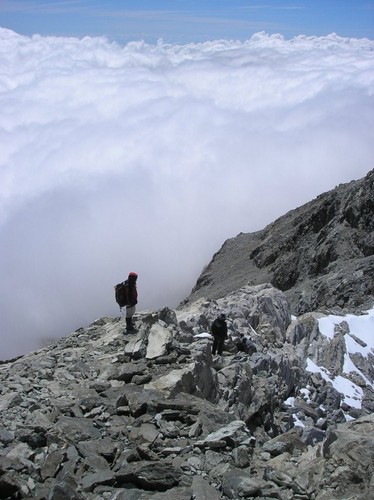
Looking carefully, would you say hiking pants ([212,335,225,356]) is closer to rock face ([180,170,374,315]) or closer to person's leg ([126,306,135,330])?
person's leg ([126,306,135,330])

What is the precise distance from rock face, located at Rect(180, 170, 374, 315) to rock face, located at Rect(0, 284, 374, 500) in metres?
24.5

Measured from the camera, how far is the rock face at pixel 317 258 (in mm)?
49656

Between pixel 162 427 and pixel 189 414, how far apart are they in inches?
37.3

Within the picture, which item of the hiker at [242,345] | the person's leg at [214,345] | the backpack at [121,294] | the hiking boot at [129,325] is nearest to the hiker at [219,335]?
the person's leg at [214,345]

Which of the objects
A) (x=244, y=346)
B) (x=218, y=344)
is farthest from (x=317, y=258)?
(x=218, y=344)

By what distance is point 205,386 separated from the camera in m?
17.2

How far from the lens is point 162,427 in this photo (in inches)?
496

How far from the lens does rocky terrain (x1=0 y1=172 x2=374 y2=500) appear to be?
1040cm

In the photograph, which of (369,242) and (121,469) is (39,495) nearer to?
(121,469)

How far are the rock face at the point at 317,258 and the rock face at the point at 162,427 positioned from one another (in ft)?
80.3

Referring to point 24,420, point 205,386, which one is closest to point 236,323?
point 205,386

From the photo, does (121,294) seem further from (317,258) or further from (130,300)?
(317,258)

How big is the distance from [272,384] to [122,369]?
6.79m

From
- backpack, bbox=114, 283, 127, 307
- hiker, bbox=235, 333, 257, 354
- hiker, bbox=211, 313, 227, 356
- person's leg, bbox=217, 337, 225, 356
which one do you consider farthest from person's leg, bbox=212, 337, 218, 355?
backpack, bbox=114, 283, 127, 307
